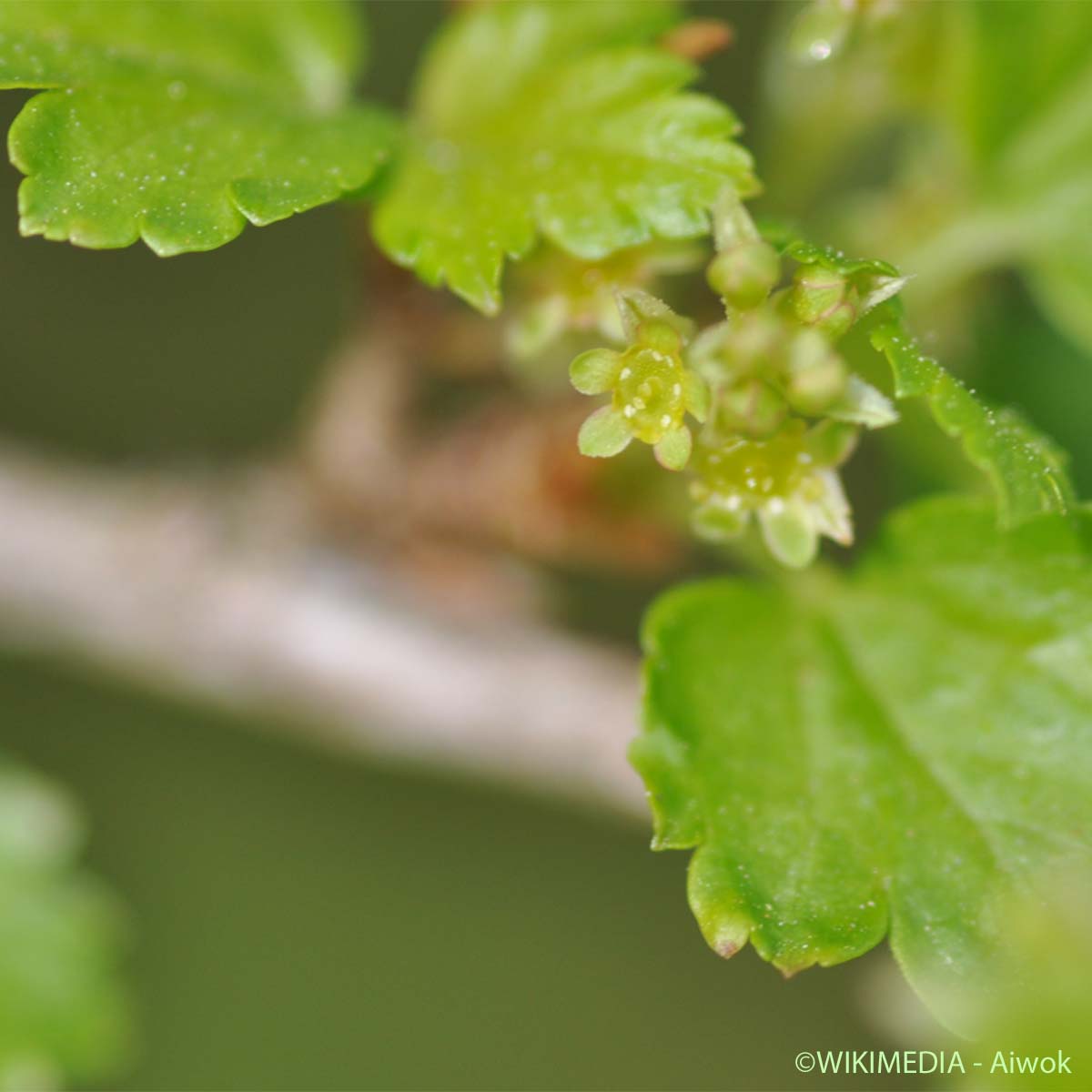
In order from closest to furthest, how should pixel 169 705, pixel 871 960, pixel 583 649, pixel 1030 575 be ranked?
pixel 1030 575 < pixel 583 649 < pixel 871 960 < pixel 169 705

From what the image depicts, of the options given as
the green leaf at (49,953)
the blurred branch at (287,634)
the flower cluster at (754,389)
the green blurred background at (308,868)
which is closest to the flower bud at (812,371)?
the flower cluster at (754,389)

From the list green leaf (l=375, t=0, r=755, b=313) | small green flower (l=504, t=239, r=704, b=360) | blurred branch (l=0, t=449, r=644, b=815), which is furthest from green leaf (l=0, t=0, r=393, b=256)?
blurred branch (l=0, t=449, r=644, b=815)

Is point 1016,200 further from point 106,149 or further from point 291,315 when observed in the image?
point 291,315

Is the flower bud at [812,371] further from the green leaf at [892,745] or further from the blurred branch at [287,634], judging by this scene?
the blurred branch at [287,634]

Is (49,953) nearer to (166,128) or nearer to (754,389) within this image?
(166,128)

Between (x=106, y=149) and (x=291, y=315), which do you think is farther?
(x=291, y=315)

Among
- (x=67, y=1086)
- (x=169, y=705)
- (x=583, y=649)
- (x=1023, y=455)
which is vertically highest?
(x=1023, y=455)

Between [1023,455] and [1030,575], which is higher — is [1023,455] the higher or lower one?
the higher one

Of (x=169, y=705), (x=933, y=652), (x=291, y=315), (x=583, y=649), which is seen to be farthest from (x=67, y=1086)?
(x=933, y=652)
